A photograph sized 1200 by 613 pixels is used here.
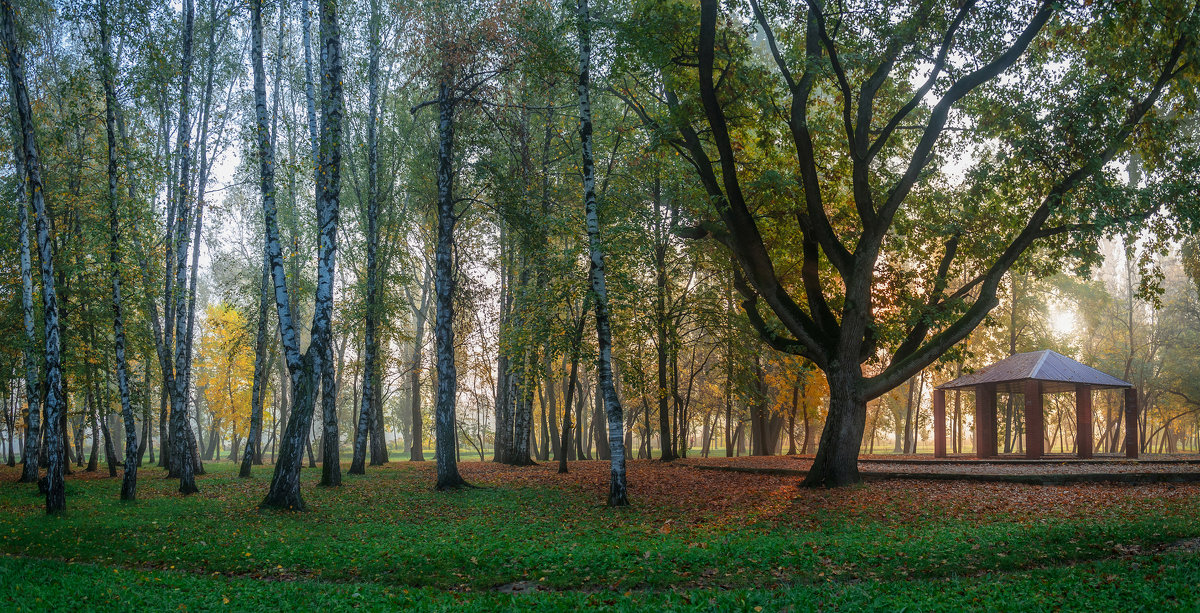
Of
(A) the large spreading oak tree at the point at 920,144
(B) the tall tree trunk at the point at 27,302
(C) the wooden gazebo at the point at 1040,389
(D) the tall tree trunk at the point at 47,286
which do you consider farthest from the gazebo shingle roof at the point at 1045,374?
(B) the tall tree trunk at the point at 27,302

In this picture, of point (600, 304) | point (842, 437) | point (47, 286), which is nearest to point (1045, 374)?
point (842, 437)

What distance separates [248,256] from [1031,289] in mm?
36792

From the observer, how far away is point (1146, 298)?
565 inches

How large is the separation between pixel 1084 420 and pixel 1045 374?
2682mm

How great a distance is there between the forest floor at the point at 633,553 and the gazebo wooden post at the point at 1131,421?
39.3ft

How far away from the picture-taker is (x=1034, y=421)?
23.8 m

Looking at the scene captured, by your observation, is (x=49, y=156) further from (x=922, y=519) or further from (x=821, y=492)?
(x=922, y=519)

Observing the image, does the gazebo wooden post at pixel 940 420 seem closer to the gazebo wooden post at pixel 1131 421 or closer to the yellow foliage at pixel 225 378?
the gazebo wooden post at pixel 1131 421

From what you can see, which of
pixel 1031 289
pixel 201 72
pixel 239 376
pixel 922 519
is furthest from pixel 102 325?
pixel 1031 289

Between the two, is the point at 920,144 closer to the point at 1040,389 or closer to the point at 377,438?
the point at 1040,389

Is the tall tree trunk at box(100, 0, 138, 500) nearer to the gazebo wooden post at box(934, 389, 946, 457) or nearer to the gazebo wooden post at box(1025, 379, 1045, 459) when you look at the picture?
the gazebo wooden post at box(1025, 379, 1045, 459)

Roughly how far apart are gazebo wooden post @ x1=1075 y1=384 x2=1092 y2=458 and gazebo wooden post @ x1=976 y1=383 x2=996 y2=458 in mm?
2607

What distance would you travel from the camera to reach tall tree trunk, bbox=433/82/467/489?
16.0 m

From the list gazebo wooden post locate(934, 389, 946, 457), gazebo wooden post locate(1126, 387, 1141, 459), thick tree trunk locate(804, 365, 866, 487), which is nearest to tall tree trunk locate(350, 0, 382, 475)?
thick tree trunk locate(804, 365, 866, 487)
